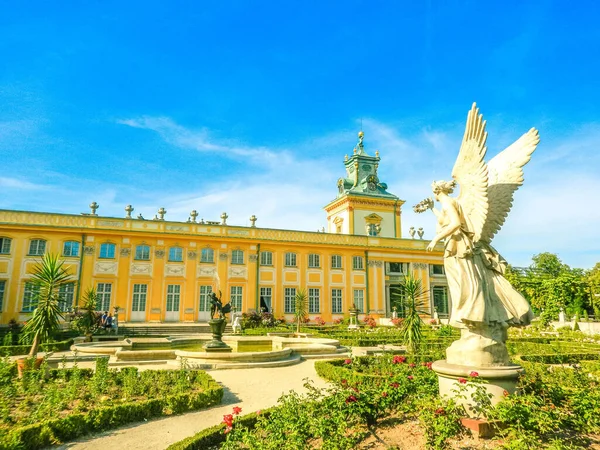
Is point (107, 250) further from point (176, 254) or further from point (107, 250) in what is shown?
point (176, 254)

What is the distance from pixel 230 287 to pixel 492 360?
24924 mm

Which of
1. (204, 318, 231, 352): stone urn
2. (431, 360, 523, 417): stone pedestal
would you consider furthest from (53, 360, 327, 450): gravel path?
(431, 360, 523, 417): stone pedestal

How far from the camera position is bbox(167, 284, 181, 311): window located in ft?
91.4

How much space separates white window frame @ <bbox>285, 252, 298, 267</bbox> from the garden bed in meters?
22.4

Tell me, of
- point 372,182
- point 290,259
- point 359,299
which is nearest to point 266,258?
point 290,259

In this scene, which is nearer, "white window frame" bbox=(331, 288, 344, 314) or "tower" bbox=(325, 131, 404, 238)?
"white window frame" bbox=(331, 288, 344, 314)

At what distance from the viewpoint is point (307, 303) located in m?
30.5

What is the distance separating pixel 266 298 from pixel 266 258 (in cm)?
289

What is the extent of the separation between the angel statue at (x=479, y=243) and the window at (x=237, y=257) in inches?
964

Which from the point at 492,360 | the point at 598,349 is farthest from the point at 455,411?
the point at 598,349

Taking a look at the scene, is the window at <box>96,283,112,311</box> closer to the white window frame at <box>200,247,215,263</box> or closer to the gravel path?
the white window frame at <box>200,247,215,263</box>

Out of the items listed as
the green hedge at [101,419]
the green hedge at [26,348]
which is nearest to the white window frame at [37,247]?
the green hedge at [26,348]

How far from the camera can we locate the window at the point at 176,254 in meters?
28.5

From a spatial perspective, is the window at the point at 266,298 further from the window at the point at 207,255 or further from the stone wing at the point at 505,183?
the stone wing at the point at 505,183
